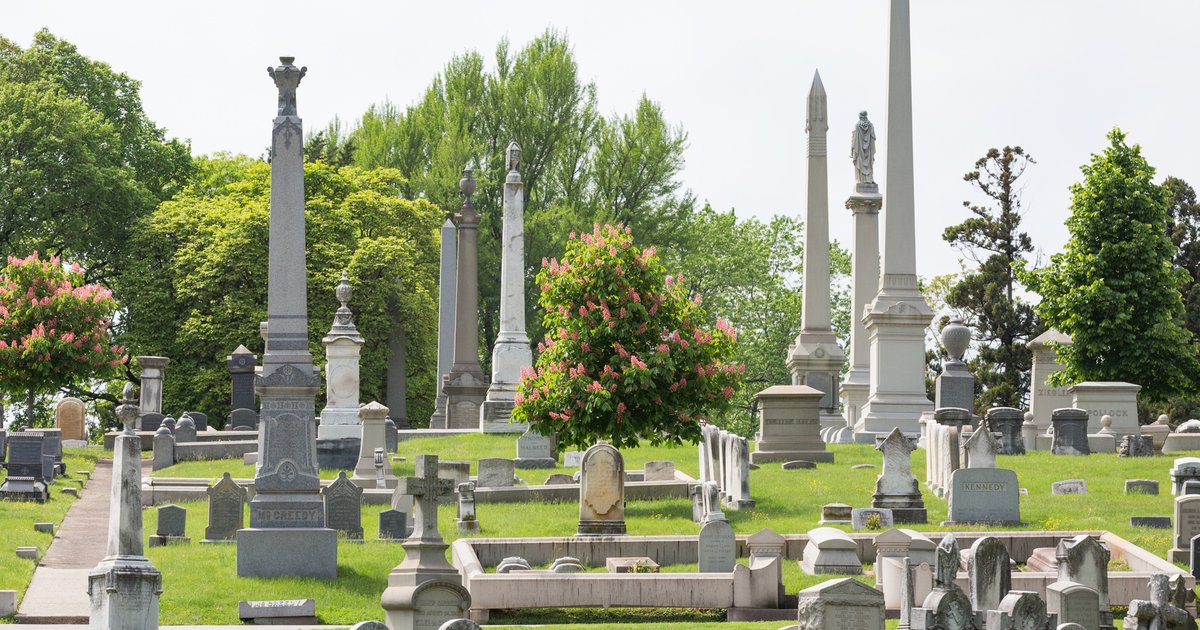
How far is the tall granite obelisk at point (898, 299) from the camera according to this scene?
3678 centimetres

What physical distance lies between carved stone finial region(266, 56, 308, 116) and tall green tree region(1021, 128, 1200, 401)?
24193 mm

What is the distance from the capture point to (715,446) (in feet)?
92.5

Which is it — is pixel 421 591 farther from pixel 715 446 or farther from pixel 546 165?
pixel 546 165

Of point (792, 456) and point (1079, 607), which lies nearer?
point (1079, 607)

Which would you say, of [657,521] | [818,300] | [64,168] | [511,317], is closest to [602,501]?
[657,521]

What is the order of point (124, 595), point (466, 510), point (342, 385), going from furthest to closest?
point (342, 385) → point (466, 510) → point (124, 595)

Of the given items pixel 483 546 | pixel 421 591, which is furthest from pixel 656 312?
pixel 421 591

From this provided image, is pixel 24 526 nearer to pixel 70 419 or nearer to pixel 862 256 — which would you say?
pixel 70 419

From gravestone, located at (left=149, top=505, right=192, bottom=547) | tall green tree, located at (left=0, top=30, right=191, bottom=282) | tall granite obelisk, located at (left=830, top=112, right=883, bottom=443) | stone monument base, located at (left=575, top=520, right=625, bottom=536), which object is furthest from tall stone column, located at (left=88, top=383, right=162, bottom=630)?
tall green tree, located at (left=0, top=30, right=191, bottom=282)

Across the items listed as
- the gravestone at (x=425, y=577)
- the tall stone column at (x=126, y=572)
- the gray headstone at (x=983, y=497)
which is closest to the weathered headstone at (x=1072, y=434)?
the gray headstone at (x=983, y=497)

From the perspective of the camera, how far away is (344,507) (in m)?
23.6

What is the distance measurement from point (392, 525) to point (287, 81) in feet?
19.4

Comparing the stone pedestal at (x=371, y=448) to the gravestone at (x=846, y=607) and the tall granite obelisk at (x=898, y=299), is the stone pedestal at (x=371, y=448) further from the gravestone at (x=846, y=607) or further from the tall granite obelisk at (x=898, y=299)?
the gravestone at (x=846, y=607)

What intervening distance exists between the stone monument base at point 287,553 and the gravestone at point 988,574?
807 centimetres
